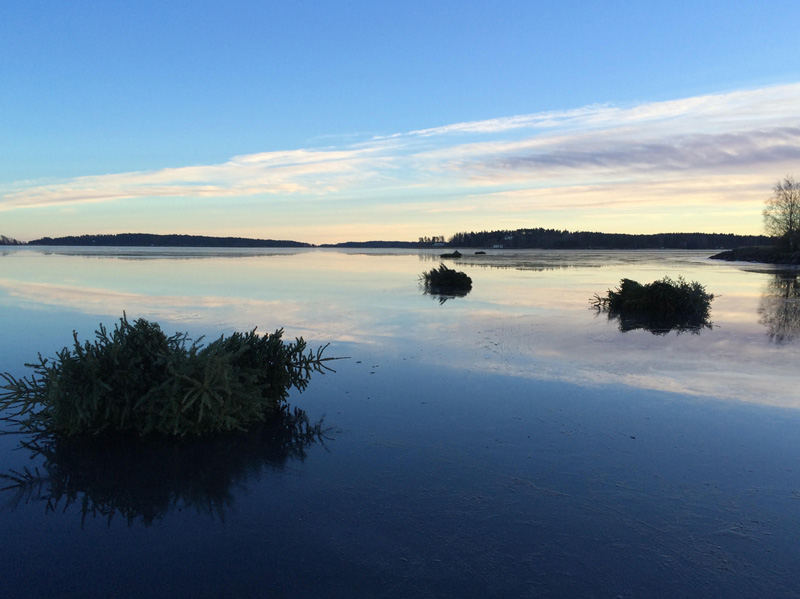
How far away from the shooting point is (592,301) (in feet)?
60.4

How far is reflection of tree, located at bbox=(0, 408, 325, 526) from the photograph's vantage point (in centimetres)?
460

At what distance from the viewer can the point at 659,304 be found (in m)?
16.8

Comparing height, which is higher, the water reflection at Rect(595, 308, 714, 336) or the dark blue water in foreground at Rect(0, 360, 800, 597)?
the water reflection at Rect(595, 308, 714, 336)

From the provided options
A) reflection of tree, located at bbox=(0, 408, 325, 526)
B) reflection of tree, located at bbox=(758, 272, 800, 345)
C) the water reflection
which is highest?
reflection of tree, located at bbox=(758, 272, 800, 345)

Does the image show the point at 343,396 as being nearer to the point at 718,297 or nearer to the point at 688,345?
the point at 688,345

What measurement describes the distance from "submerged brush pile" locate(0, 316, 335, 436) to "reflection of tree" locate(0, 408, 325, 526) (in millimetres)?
203

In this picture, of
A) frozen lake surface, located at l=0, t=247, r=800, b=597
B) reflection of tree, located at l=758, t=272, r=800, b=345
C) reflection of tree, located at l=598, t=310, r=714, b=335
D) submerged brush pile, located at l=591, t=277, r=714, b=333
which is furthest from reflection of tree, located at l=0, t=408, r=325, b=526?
submerged brush pile, located at l=591, t=277, r=714, b=333

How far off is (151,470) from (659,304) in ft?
51.2

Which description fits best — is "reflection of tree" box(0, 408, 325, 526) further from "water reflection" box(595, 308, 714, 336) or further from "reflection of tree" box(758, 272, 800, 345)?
"reflection of tree" box(758, 272, 800, 345)

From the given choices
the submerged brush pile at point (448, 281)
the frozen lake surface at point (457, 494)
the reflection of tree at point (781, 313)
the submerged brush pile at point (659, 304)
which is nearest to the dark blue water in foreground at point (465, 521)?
the frozen lake surface at point (457, 494)

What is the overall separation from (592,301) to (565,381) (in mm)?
10984

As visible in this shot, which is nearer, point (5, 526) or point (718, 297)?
point (5, 526)

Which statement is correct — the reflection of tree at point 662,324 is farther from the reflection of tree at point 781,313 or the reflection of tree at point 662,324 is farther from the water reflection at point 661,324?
the reflection of tree at point 781,313

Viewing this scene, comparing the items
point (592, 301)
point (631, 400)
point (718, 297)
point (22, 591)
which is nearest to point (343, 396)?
point (631, 400)
